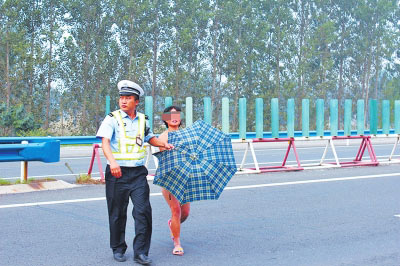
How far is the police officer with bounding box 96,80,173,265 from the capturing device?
549cm

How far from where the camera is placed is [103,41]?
1062 inches

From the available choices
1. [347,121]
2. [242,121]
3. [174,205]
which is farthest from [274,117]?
[174,205]

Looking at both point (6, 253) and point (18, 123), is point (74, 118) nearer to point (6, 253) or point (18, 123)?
point (18, 123)

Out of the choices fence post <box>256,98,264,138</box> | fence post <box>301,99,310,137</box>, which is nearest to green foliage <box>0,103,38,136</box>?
fence post <box>256,98,264,138</box>

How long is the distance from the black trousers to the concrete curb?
187 inches

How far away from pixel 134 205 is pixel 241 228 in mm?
2227

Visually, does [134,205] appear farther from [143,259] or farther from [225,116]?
[225,116]

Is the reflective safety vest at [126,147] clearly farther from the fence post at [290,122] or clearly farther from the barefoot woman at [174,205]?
the fence post at [290,122]

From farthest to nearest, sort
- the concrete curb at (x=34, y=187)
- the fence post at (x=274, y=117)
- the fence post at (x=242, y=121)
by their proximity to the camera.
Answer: the fence post at (x=274, y=117), the fence post at (x=242, y=121), the concrete curb at (x=34, y=187)

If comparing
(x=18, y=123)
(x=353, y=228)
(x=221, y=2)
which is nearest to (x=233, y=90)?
(x=221, y=2)

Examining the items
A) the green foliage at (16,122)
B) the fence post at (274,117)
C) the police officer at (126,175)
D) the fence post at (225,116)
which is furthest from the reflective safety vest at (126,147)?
the green foliage at (16,122)

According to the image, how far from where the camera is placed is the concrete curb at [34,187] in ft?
32.1

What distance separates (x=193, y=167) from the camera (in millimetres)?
5762

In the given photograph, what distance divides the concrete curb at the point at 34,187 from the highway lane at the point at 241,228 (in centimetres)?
30
